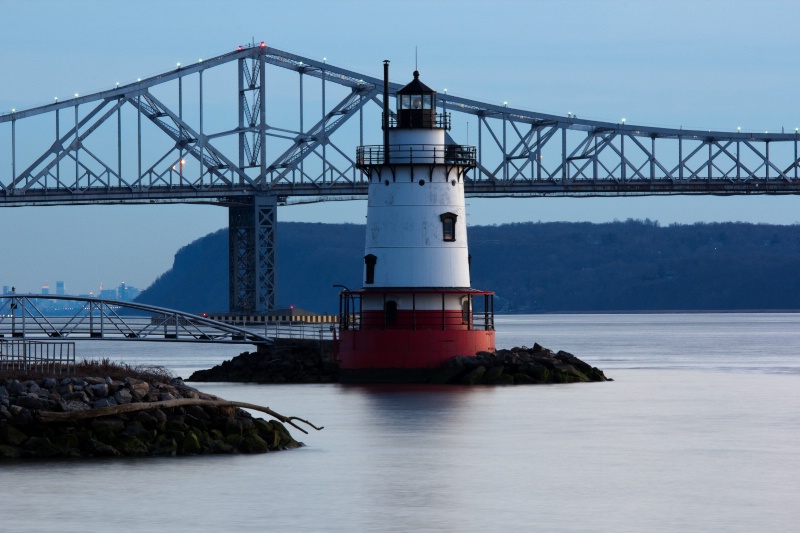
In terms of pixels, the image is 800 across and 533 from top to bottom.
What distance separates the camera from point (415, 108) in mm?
40812

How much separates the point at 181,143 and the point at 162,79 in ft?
13.1

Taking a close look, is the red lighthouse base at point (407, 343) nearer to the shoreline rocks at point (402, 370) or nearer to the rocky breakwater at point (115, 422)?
the shoreline rocks at point (402, 370)

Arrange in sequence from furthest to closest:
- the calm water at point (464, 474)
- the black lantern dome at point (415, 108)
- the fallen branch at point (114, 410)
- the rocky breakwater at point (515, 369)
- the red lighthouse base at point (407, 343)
A: the black lantern dome at point (415, 108) → the rocky breakwater at point (515, 369) → the red lighthouse base at point (407, 343) → the fallen branch at point (114, 410) → the calm water at point (464, 474)

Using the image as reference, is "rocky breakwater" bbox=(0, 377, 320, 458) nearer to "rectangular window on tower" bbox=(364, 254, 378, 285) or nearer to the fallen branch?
the fallen branch

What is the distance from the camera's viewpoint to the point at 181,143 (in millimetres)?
95875

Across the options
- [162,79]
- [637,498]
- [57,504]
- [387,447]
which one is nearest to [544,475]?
[637,498]

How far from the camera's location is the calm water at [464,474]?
19078 millimetres

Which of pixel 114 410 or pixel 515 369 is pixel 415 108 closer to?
pixel 515 369

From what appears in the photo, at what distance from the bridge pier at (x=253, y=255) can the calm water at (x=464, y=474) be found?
56.9 metres

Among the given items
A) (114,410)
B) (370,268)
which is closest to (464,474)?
(114,410)

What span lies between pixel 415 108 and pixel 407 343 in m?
5.98

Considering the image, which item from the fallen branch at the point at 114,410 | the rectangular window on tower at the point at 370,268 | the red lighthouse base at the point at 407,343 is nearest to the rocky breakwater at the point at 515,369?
the red lighthouse base at the point at 407,343

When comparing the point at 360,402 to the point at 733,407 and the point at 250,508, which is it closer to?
the point at 733,407

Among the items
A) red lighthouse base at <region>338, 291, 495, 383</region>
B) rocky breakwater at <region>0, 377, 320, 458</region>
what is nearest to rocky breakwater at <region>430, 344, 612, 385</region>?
Answer: red lighthouse base at <region>338, 291, 495, 383</region>
